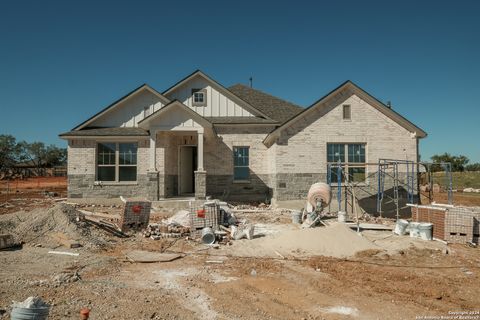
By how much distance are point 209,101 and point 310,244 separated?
39.6ft

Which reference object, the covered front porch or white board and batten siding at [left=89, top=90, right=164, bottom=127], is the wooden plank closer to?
the covered front porch

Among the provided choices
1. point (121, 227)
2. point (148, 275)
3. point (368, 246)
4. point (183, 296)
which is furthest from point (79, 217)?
point (368, 246)

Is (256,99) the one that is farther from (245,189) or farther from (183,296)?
(183,296)

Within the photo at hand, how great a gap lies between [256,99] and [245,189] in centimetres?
662

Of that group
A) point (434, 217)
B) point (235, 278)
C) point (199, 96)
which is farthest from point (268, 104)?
point (235, 278)

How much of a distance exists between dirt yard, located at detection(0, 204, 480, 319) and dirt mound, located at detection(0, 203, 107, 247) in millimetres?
33

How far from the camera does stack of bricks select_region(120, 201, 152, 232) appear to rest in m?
10.3

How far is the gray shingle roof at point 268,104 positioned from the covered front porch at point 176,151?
4366 millimetres

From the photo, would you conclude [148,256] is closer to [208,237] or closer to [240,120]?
[208,237]

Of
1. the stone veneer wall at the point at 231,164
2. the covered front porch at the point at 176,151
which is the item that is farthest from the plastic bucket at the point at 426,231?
the covered front porch at the point at 176,151

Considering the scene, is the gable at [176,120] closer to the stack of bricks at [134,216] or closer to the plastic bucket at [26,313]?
the stack of bricks at [134,216]

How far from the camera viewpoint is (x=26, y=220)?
9969mm

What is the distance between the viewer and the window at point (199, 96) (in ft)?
62.4

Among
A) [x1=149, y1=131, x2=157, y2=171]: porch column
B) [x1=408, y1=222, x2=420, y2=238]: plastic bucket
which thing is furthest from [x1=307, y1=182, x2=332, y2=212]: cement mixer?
[x1=149, y1=131, x2=157, y2=171]: porch column
